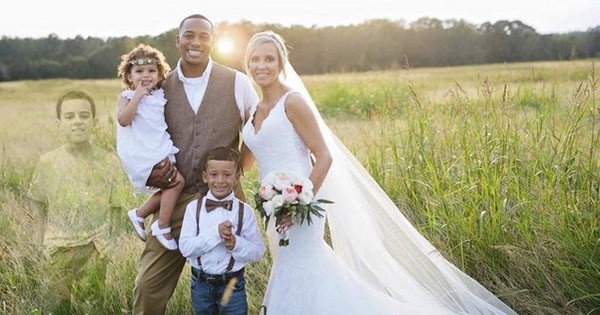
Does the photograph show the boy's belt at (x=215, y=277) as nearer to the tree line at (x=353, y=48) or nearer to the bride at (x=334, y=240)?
the bride at (x=334, y=240)

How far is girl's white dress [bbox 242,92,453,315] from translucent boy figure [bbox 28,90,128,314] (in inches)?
64.7

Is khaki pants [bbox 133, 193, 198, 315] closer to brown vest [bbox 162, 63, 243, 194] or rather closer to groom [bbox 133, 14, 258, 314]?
groom [bbox 133, 14, 258, 314]

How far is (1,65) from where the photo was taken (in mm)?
19906

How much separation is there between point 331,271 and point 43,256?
269 centimetres

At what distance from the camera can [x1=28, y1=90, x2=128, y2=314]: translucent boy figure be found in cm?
534

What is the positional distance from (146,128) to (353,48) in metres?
19.8

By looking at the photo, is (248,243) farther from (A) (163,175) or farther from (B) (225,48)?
(B) (225,48)

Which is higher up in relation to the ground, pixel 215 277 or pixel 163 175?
pixel 163 175

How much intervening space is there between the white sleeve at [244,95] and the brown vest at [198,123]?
0.04 m

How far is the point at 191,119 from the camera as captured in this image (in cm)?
425

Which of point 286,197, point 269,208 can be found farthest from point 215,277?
point 286,197

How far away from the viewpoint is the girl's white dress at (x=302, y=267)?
→ 411 cm

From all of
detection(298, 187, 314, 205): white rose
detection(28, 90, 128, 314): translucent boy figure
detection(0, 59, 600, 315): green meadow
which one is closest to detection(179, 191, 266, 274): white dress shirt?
detection(298, 187, 314, 205): white rose

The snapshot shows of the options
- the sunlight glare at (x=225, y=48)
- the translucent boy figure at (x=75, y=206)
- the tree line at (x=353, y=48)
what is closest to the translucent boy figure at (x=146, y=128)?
the sunlight glare at (x=225, y=48)
